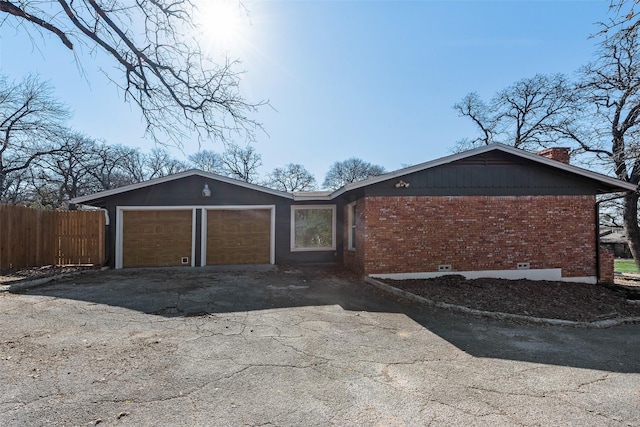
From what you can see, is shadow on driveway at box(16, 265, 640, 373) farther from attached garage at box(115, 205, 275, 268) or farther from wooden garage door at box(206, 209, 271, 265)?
wooden garage door at box(206, 209, 271, 265)

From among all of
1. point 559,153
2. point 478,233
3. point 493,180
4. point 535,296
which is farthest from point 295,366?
point 559,153

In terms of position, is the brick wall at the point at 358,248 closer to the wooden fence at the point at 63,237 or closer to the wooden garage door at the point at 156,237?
Answer: the wooden garage door at the point at 156,237

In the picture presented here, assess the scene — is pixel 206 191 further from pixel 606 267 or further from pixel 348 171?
pixel 348 171

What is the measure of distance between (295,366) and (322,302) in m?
3.22

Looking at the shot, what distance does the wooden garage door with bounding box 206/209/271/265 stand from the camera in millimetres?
11812

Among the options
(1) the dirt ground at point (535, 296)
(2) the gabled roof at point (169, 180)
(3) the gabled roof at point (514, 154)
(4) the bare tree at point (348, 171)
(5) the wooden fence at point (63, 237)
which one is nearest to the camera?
(1) the dirt ground at point (535, 296)

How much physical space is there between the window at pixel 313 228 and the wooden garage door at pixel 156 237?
145 inches

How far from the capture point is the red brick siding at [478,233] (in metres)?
9.32

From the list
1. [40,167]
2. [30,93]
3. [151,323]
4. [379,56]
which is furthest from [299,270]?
[40,167]

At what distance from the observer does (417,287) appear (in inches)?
324

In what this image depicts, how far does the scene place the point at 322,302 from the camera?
23.4 ft

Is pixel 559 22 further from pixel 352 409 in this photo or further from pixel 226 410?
pixel 226 410

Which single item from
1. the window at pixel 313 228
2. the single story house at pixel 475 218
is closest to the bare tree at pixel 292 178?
the window at pixel 313 228

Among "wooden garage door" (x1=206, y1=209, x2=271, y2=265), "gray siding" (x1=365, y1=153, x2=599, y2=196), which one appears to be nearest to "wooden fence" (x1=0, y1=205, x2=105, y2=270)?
"wooden garage door" (x1=206, y1=209, x2=271, y2=265)
